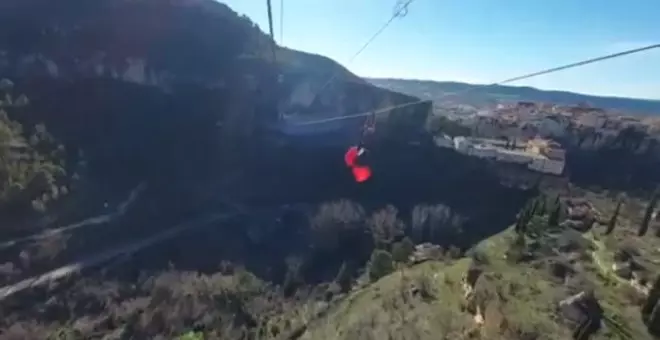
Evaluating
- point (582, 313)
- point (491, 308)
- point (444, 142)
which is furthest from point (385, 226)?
point (582, 313)

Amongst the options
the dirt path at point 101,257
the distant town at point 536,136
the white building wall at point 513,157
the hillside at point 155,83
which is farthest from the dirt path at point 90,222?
the white building wall at point 513,157

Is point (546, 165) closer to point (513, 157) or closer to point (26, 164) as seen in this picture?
point (513, 157)

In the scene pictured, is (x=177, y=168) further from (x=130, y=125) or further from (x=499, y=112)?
(x=499, y=112)

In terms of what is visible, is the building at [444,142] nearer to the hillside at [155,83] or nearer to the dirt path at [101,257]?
the hillside at [155,83]

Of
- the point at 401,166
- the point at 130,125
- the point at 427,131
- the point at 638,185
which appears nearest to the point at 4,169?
the point at 130,125

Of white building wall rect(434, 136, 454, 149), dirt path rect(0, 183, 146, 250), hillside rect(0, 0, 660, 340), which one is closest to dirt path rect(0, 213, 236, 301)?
hillside rect(0, 0, 660, 340)

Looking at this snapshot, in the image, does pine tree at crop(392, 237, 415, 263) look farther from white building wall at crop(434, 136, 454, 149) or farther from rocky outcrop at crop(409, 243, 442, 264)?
white building wall at crop(434, 136, 454, 149)
